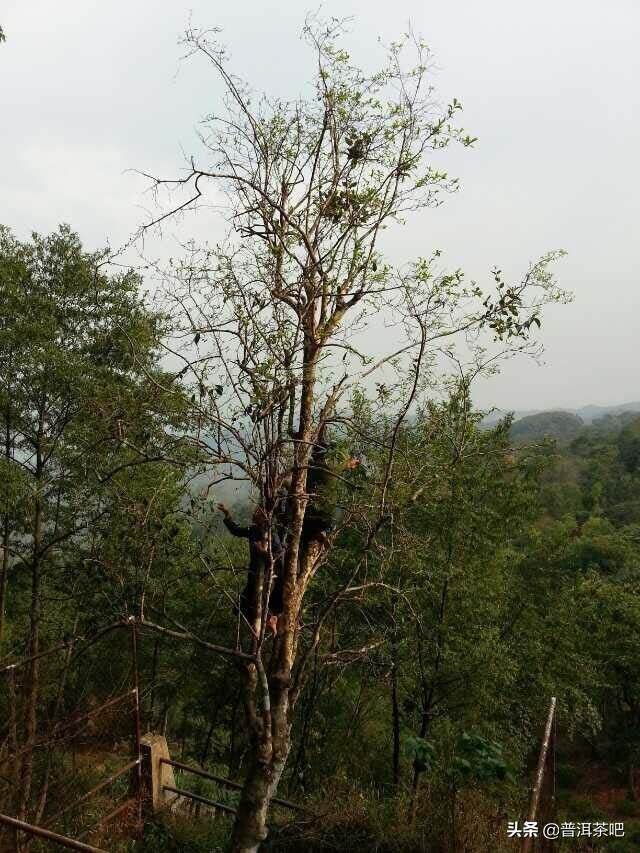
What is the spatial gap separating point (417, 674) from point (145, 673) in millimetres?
6502

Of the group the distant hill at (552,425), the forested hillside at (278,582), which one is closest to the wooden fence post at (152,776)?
the forested hillside at (278,582)

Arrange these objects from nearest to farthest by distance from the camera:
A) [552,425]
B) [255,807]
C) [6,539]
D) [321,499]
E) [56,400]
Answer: [255,807], [321,499], [56,400], [6,539], [552,425]

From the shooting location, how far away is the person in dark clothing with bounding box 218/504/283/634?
5418 millimetres

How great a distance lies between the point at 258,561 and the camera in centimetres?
570

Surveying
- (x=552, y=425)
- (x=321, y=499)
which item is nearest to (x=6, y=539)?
(x=321, y=499)

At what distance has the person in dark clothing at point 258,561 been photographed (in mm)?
5418

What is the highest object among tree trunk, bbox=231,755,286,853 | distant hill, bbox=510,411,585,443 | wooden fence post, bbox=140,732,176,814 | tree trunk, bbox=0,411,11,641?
distant hill, bbox=510,411,585,443

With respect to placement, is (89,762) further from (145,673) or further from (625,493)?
(625,493)

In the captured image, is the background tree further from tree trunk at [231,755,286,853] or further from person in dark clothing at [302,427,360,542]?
tree trunk at [231,755,286,853]

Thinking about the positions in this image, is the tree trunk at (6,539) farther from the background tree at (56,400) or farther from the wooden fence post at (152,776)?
the wooden fence post at (152,776)

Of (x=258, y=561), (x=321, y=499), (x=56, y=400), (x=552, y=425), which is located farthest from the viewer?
(x=552, y=425)

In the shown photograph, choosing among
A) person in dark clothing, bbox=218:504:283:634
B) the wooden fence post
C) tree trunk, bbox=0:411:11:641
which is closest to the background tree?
tree trunk, bbox=0:411:11:641

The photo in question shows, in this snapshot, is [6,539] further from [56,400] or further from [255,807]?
[255,807]

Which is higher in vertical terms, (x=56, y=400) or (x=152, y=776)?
(x=56, y=400)
